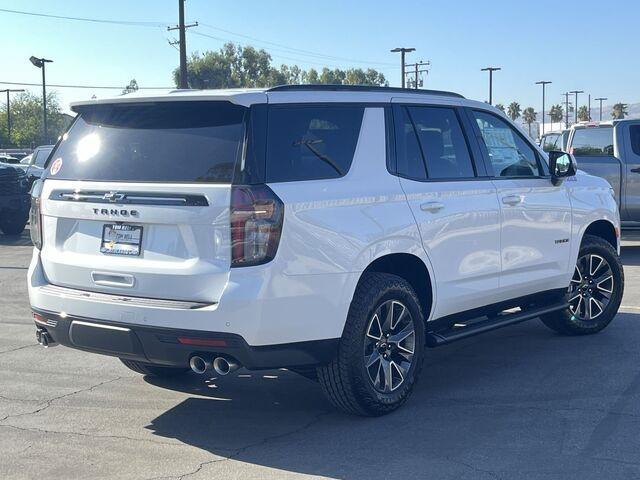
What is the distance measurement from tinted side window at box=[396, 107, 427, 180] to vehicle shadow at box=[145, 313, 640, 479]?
4.95ft

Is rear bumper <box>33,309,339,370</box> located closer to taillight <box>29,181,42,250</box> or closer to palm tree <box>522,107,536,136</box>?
taillight <box>29,181,42,250</box>

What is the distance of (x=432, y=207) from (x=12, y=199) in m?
13.6

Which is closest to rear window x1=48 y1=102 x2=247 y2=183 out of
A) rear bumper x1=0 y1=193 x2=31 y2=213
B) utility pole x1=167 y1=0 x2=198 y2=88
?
rear bumper x1=0 y1=193 x2=31 y2=213

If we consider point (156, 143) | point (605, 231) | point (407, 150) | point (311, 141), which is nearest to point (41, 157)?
point (605, 231)

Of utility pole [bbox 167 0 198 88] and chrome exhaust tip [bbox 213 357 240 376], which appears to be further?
utility pole [bbox 167 0 198 88]

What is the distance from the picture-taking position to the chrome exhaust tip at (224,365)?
470 cm

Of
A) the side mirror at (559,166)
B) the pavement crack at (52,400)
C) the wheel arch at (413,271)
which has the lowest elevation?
the pavement crack at (52,400)

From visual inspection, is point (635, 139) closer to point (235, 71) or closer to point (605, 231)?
point (605, 231)

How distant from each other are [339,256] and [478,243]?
4.91 feet

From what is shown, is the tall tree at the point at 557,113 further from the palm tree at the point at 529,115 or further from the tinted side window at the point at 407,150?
the tinted side window at the point at 407,150

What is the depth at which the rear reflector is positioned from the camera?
181 inches

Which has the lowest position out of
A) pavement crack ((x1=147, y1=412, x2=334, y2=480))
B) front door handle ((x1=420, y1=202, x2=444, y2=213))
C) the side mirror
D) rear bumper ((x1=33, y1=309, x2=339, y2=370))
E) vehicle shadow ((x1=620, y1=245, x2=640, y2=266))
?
pavement crack ((x1=147, y1=412, x2=334, y2=480))

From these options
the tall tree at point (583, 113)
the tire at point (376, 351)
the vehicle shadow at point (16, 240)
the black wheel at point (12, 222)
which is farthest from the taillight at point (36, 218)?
the tall tree at point (583, 113)

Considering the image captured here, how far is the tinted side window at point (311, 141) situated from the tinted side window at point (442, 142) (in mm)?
631
